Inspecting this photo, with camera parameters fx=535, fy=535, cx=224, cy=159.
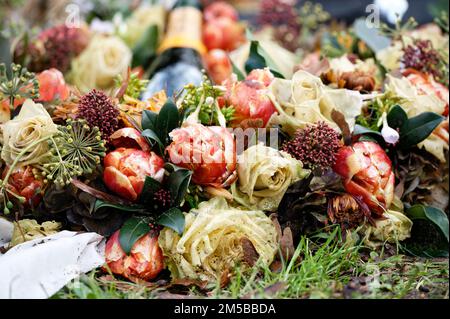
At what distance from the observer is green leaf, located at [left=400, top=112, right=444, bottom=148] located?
116cm

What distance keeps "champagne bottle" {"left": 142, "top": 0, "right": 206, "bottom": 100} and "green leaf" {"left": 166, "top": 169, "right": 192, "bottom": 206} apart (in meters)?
0.52

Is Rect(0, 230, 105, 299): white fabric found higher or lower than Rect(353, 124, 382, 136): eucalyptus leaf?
lower

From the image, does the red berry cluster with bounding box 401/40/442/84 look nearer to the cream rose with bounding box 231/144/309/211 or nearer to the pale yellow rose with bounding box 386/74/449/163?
the pale yellow rose with bounding box 386/74/449/163

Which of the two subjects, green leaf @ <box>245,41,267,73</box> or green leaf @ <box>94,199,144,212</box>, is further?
green leaf @ <box>245,41,267,73</box>

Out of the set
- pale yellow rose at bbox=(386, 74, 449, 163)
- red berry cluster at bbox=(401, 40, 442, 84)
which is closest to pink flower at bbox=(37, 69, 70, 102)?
pale yellow rose at bbox=(386, 74, 449, 163)

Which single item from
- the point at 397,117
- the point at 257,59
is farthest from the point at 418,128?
the point at 257,59

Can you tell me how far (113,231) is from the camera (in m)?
1.01

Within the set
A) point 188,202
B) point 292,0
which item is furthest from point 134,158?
point 292,0

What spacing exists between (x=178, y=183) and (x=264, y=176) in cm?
16

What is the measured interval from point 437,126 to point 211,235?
588mm

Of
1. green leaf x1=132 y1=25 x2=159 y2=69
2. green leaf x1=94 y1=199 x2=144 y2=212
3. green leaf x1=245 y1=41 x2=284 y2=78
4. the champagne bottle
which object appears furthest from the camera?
green leaf x1=132 y1=25 x2=159 y2=69

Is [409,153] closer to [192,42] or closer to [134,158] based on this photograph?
[134,158]

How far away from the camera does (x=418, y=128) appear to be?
117 centimetres

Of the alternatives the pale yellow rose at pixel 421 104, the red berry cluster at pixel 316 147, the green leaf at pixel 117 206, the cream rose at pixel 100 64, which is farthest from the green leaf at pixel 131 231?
the cream rose at pixel 100 64
